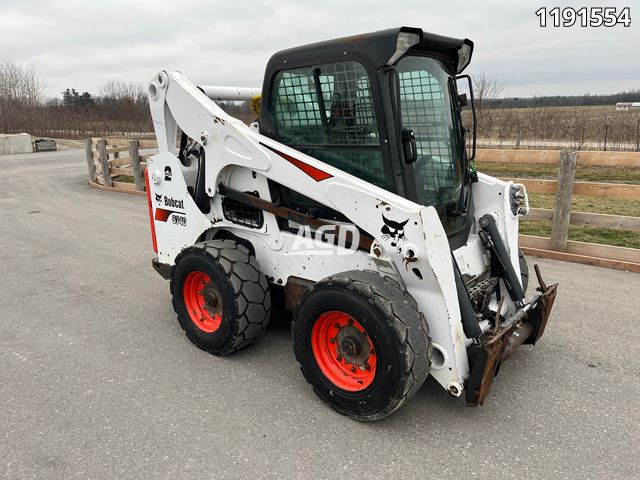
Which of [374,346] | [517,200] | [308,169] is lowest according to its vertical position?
[374,346]

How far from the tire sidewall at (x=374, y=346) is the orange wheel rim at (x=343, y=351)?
1.5 inches

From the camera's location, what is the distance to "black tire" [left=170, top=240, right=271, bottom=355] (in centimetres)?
Result: 341

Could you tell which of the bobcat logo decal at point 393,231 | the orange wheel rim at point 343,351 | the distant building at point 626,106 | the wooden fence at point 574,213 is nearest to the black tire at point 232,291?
the orange wheel rim at point 343,351

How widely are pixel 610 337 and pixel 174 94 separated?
3917 millimetres

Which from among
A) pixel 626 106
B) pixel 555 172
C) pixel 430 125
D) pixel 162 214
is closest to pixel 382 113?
pixel 430 125

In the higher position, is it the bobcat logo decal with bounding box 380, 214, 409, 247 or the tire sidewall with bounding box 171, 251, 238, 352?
the bobcat logo decal with bounding box 380, 214, 409, 247

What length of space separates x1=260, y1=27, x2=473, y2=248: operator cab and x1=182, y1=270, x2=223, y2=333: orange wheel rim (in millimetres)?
899

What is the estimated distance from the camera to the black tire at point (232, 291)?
11.2ft

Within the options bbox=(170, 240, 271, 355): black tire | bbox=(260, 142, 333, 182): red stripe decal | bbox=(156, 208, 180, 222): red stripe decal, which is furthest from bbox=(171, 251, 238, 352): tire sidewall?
bbox=(260, 142, 333, 182): red stripe decal

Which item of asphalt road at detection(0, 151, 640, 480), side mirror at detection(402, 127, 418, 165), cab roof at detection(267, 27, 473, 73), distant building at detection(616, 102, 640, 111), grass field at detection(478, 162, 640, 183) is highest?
distant building at detection(616, 102, 640, 111)

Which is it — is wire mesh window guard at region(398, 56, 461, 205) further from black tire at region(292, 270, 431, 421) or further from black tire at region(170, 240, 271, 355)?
black tire at region(170, 240, 271, 355)

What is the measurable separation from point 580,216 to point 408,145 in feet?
12.5

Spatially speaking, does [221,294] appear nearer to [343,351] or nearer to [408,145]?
[343,351]

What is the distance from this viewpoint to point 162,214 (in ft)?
13.8
